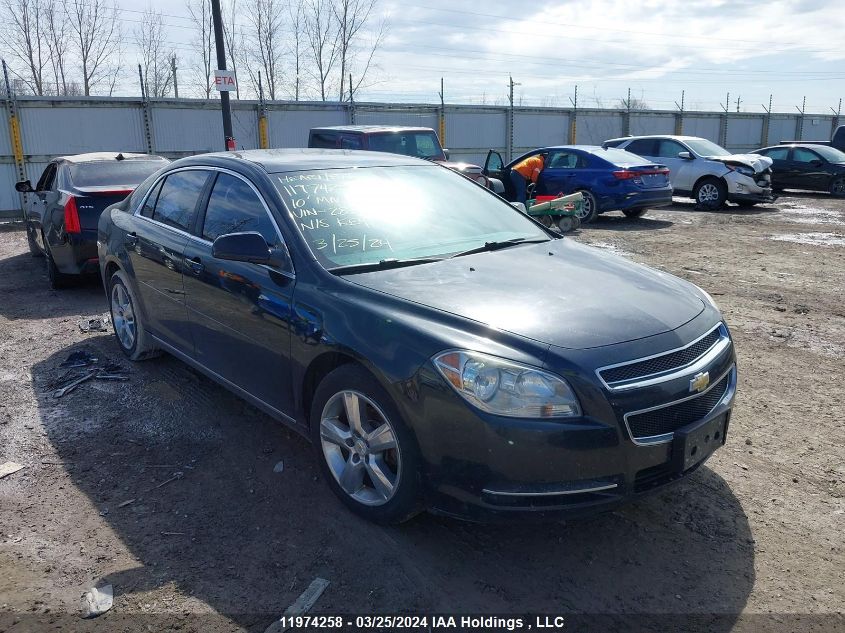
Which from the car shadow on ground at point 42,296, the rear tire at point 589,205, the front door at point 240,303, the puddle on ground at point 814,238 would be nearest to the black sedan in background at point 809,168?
the puddle on ground at point 814,238

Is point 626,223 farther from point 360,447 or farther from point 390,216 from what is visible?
point 360,447

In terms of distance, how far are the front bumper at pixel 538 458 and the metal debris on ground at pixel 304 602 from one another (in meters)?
0.61

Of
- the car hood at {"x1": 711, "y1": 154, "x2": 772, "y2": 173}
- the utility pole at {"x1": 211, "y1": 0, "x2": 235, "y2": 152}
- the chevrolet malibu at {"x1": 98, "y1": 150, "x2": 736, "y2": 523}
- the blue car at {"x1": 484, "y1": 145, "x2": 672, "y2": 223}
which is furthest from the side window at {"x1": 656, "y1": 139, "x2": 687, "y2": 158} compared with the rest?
the chevrolet malibu at {"x1": 98, "y1": 150, "x2": 736, "y2": 523}

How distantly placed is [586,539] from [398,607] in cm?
96

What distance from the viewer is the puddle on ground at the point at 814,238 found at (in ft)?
36.9

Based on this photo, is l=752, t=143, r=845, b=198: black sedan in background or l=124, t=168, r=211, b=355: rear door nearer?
l=124, t=168, r=211, b=355: rear door

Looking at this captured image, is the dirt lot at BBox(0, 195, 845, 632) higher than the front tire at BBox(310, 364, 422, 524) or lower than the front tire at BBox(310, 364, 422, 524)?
lower

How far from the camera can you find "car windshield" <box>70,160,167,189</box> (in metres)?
8.02

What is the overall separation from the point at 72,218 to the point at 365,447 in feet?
19.2

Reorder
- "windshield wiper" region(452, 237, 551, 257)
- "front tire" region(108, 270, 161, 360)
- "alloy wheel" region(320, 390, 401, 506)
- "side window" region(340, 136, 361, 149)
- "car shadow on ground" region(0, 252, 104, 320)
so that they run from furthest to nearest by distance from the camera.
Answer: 1. "side window" region(340, 136, 361, 149)
2. "car shadow on ground" region(0, 252, 104, 320)
3. "front tire" region(108, 270, 161, 360)
4. "windshield wiper" region(452, 237, 551, 257)
5. "alloy wheel" region(320, 390, 401, 506)

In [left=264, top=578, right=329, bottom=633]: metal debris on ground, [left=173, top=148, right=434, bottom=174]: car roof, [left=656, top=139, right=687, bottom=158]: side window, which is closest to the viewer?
[left=264, top=578, right=329, bottom=633]: metal debris on ground

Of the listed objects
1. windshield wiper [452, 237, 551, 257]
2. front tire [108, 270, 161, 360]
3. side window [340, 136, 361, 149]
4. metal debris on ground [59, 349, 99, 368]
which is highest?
side window [340, 136, 361, 149]

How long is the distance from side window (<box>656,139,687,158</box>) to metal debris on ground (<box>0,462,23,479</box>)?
51.2 feet

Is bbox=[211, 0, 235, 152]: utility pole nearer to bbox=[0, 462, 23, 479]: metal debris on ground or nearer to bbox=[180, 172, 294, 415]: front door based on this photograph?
bbox=[180, 172, 294, 415]: front door
